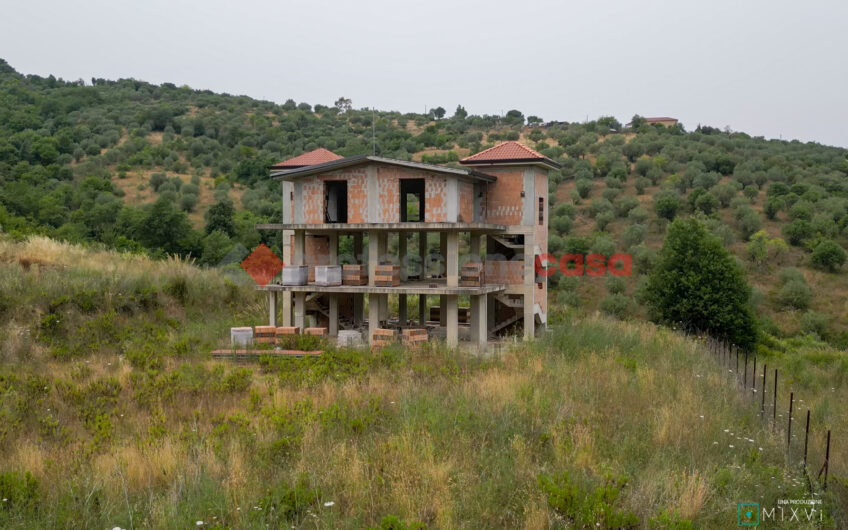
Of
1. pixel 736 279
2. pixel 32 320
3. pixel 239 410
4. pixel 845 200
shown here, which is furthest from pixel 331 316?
pixel 845 200

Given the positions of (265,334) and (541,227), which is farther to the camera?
(541,227)

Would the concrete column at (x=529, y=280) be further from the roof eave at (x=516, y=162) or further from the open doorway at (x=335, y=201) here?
the open doorway at (x=335, y=201)

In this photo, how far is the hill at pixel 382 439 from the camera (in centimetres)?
691

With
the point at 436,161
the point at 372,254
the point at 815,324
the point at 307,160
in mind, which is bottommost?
the point at 815,324

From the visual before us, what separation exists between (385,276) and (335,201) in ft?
12.3

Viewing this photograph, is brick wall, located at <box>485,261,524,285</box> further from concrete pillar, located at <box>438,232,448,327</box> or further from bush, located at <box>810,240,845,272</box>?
bush, located at <box>810,240,845,272</box>

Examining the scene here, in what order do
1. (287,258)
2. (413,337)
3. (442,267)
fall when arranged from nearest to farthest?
1. (413,337)
2. (287,258)
3. (442,267)

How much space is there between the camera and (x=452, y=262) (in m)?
17.0

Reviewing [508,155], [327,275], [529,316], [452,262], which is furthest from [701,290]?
[327,275]

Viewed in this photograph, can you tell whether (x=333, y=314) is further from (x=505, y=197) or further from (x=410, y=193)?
(x=410, y=193)

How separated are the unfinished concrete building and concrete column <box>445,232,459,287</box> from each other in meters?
0.03

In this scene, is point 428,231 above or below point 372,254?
above

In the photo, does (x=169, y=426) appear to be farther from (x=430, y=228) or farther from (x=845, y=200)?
(x=845, y=200)

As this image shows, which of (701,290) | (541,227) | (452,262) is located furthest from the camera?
(701,290)
